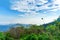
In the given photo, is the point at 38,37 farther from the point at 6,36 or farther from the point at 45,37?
the point at 6,36

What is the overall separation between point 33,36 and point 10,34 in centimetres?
95

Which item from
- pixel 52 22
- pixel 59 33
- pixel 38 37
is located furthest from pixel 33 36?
pixel 52 22

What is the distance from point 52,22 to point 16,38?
2.49 metres

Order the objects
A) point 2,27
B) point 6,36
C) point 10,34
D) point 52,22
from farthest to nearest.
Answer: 1. point 52,22
2. point 2,27
3. point 10,34
4. point 6,36

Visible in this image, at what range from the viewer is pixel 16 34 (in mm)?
5285

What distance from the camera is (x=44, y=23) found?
695 cm

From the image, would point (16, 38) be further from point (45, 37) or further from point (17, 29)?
point (45, 37)

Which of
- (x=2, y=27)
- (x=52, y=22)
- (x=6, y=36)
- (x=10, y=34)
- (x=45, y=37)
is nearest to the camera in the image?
(x=45, y=37)

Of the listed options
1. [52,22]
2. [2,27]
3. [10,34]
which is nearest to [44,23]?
[52,22]

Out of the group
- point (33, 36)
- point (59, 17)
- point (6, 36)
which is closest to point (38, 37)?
point (33, 36)

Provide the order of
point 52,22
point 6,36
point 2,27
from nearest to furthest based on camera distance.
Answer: point 6,36 < point 2,27 < point 52,22

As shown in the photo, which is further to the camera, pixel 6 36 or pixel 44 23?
pixel 44 23

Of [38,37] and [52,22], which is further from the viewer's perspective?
[52,22]

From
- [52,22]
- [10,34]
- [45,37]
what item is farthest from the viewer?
[52,22]
